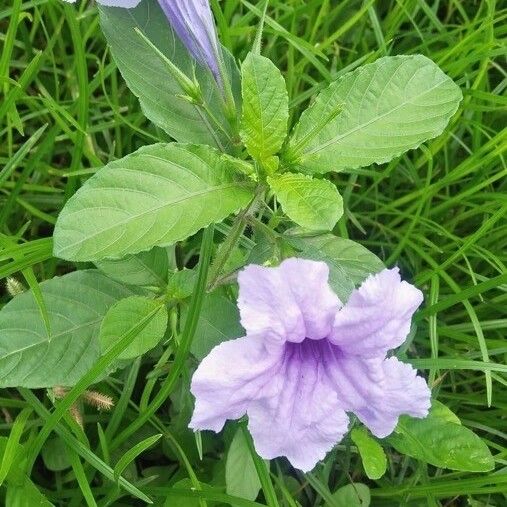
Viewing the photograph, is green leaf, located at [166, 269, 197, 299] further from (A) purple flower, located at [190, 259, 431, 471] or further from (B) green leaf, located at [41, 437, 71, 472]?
(B) green leaf, located at [41, 437, 71, 472]

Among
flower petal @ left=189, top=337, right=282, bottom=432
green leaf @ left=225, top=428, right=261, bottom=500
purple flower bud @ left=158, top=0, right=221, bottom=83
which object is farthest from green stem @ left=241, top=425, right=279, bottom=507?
purple flower bud @ left=158, top=0, right=221, bottom=83

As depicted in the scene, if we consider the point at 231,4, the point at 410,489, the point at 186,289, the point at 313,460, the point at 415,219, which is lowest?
the point at 410,489

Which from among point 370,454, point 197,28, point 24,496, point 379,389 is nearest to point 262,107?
point 197,28

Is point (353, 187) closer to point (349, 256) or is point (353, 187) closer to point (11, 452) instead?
point (349, 256)

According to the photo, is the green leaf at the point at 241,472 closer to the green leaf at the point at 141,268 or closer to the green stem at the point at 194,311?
the green stem at the point at 194,311

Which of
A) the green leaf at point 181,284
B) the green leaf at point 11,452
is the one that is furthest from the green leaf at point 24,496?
the green leaf at point 181,284

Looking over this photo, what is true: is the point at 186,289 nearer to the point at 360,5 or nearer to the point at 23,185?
the point at 23,185

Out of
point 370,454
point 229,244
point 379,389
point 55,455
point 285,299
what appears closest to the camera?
point 285,299

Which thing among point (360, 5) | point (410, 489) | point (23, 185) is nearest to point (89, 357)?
point (23, 185)
